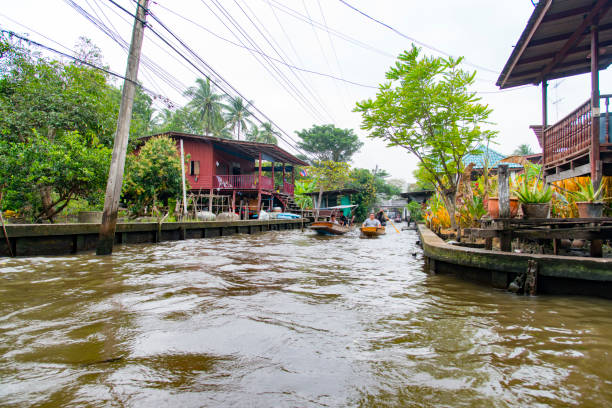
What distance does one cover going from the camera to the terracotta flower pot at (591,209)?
4.26m

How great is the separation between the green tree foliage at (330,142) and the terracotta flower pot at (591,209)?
38584 millimetres

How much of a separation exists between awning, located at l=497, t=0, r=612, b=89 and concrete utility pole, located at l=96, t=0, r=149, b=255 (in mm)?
8624

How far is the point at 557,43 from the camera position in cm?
716

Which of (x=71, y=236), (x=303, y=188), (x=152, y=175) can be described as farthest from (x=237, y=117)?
(x=71, y=236)

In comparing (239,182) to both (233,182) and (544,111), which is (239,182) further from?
(544,111)

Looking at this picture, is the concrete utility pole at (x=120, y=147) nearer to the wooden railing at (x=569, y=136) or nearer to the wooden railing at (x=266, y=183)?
the wooden railing at (x=569, y=136)

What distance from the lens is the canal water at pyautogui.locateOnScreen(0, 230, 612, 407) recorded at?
5.94 feet

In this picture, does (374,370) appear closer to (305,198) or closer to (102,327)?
(102,327)

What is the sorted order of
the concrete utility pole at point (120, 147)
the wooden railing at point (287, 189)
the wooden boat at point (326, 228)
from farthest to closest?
the wooden railing at point (287, 189) → the wooden boat at point (326, 228) → the concrete utility pole at point (120, 147)

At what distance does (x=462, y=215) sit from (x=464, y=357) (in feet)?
23.0

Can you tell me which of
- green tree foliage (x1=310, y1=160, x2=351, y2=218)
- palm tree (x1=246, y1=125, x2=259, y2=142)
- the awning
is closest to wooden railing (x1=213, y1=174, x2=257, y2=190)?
green tree foliage (x1=310, y1=160, x2=351, y2=218)

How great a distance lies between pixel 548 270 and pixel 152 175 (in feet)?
48.9

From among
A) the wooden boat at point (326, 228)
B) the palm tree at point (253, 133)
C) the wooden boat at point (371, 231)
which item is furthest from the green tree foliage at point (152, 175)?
the palm tree at point (253, 133)

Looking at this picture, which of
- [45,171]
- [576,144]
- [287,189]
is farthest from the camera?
[287,189]
